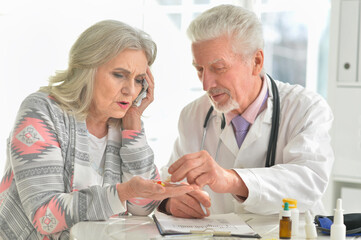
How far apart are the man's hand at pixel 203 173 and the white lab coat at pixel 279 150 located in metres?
0.06

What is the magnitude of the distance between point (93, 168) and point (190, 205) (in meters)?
0.42

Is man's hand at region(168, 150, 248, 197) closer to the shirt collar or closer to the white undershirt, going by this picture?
the white undershirt

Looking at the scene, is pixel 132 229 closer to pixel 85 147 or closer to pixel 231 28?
pixel 85 147

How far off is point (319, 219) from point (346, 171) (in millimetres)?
2053

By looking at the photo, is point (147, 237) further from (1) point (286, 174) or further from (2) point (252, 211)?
(1) point (286, 174)

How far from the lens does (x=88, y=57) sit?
78.3 inches

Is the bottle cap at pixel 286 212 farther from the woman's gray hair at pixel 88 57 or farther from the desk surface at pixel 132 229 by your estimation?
the woman's gray hair at pixel 88 57

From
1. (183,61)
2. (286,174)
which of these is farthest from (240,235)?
(183,61)

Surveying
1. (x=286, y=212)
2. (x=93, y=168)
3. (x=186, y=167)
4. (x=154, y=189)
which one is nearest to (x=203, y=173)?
(x=186, y=167)

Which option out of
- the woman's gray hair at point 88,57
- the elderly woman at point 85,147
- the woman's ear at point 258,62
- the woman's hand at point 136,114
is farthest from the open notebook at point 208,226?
the woman's ear at point 258,62

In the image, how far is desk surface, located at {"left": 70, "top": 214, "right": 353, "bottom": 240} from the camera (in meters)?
1.59

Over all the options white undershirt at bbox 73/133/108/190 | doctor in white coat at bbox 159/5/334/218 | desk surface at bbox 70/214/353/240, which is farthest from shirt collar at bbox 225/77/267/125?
white undershirt at bbox 73/133/108/190

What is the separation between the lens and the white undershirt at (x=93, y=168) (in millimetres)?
1898

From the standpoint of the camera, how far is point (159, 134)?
4.70 meters
